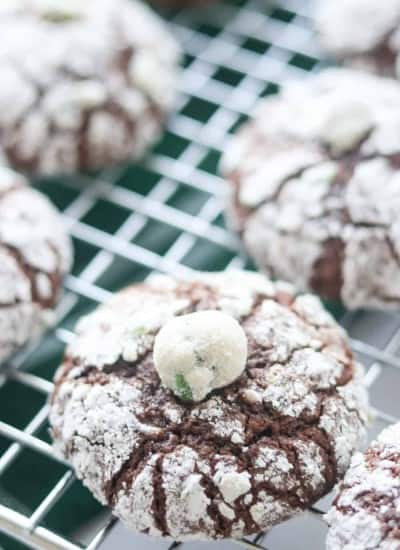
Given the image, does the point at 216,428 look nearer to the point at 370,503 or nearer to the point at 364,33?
the point at 370,503

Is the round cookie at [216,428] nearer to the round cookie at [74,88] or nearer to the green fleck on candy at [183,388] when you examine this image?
the green fleck on candy at [183,388]

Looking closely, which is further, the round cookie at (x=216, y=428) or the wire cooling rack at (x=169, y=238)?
the wire cooling rack at (x=169, y=238)

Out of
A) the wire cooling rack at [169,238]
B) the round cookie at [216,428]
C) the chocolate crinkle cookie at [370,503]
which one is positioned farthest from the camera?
the wire cooling rack at [169,238]

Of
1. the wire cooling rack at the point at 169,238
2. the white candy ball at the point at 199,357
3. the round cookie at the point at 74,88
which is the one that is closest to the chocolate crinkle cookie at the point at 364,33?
the wire cooling rack at the point at 169,238

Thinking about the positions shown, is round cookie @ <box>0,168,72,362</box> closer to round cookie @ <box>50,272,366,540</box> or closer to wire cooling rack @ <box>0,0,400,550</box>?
wire cooling rack @ <box>0,0,400,550</box>

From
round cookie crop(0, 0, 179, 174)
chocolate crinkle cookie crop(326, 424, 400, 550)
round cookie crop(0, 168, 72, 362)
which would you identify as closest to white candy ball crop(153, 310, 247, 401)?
chocolate crinkle cookie crop(326, 424, 400, 550)

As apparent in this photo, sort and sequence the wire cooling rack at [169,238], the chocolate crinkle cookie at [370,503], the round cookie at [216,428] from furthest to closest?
the wire cooling rack at [169,238]
the round cookie at [216,428]
the chocolate crinkle cookie at [370,503]

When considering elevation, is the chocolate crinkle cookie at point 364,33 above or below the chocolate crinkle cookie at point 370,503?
above
